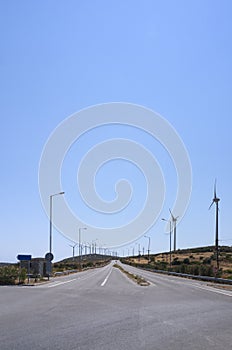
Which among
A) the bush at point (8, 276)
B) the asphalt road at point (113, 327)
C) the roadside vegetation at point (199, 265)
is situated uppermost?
the roadside vegetation at point (199, 265)

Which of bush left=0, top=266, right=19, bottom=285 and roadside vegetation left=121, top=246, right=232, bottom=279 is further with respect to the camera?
roadside vegetation left=121, top=246, right=232, bottom=279

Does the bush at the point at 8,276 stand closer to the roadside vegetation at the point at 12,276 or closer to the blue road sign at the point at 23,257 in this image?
the roadside vegetation at the point at 12,276

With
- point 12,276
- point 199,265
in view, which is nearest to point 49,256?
point 12,276

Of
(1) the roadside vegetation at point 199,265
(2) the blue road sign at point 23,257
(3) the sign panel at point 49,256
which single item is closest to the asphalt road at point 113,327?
(2) the blue road sign at point 23,257

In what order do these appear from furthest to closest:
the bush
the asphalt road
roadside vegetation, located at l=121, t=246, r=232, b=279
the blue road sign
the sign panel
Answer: roadside vegetation, located at l=121, t=246, r=232, b=279 < the sign panel < the blue road sign < the bush < the asphalt road

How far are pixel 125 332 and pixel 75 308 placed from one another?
6997mm

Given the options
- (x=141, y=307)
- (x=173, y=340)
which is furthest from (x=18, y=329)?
(x=141, y=307)

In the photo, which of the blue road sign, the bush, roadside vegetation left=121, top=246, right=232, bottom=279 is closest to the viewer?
the bush

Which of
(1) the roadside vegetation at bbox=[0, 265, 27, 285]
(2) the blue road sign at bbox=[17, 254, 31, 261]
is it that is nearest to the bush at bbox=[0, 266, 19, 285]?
(1) the roadside vegetation at bbox=[0, 265, 27, 285]

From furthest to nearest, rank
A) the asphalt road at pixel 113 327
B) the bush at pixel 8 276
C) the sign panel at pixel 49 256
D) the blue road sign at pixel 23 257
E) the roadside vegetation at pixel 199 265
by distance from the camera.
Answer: the roadside vegetation at pixel 199 265, the sign panel at pixel 49 256, the blue road sign at pixel 23 257, the bush at pixel 8 276, the asphalt road at pixel 113 327

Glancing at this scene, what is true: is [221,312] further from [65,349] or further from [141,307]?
[65,349]

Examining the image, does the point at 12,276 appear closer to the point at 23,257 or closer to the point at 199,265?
the point at 23,257

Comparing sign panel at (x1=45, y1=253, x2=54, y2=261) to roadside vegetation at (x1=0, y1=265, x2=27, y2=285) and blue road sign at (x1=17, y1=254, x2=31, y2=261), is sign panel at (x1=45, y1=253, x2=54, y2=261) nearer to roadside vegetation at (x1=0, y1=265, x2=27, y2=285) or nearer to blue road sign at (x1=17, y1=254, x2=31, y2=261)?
roadside vegetation at (x1=0, y1=265, x2=27, y2=285)

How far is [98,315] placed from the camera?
Result: 1719cm
